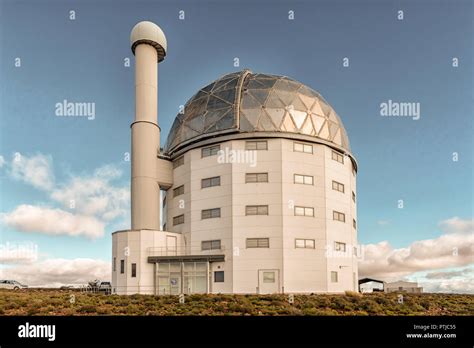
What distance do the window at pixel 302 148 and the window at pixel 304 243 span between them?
25.7ft

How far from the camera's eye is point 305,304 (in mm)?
27891

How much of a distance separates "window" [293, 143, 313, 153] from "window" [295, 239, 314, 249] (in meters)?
7.82

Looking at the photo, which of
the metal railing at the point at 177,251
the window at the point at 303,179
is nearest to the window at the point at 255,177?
the window at the point at 303,179

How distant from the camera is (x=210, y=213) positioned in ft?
123

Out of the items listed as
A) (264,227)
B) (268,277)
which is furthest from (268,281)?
(264,227)

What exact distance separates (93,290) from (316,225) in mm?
27510

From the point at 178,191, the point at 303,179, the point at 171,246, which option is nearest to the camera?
the point at 303,179

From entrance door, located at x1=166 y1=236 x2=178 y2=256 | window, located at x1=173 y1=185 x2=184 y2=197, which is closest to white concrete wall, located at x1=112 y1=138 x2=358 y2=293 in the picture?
entrance door, located at x1=166 y1=236 x2=178 y2=256

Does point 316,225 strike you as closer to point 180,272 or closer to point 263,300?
point 263,300

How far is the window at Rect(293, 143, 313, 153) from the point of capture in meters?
37.9

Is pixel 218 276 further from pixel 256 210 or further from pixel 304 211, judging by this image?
pixel 304 211

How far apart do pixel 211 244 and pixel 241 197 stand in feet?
15.8

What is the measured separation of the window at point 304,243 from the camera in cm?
3588
